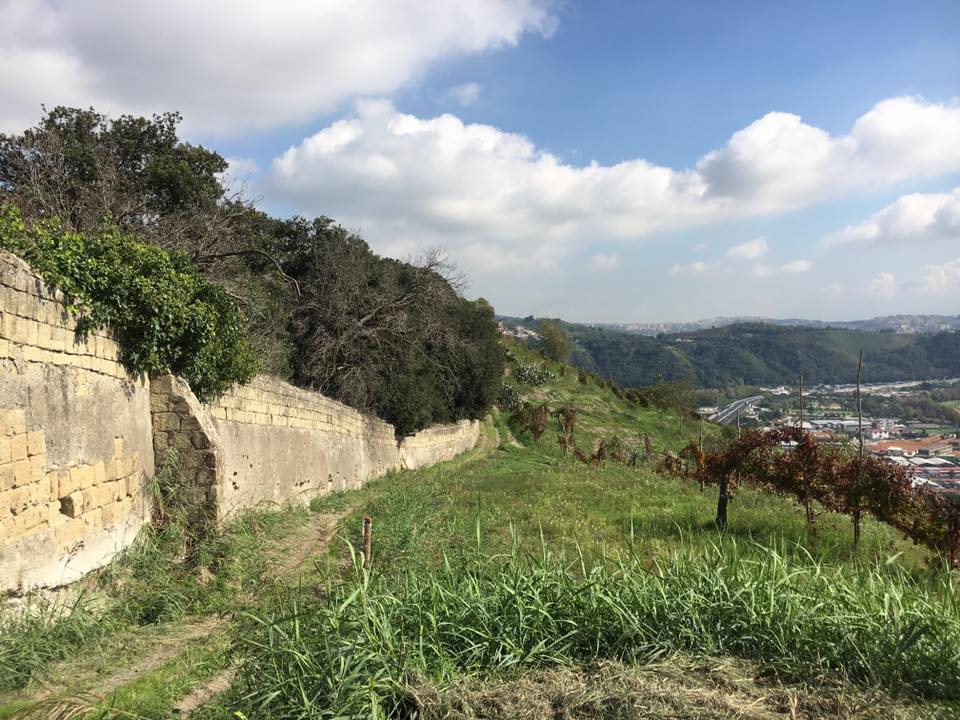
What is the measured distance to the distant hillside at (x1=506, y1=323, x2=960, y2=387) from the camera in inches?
3782

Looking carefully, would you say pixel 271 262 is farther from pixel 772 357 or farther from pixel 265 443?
pixel 772 357

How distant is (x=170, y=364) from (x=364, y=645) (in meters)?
5.31

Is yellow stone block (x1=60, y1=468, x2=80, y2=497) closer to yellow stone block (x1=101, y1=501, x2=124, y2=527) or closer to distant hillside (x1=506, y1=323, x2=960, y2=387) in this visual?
yellow stone block (x1=101, y1=501, x2=124, y2=527)

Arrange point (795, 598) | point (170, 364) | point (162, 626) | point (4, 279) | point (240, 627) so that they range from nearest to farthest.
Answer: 1. point (795, 598)
2. point (240, 627)
3. point (4, 279)
4. point (162, 626)
5. point (170, 364)

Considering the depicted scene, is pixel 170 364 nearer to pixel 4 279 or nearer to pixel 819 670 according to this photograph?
pixel 4 279

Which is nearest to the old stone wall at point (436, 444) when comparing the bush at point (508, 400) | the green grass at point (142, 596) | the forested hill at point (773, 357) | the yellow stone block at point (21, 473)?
the bush at point (508, 400)

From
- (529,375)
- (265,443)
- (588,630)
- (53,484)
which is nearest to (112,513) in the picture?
(53,484)

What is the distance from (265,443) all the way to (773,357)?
12427 cm

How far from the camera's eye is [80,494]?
5.51 meters

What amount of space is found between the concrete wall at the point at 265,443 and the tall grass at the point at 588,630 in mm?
3714

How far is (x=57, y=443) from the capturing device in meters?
5.28

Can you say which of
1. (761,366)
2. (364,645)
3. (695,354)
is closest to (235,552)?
(364,645)

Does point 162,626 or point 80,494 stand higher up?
point 80,494

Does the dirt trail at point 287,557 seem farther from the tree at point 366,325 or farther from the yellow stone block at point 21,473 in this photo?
the tree at point 366,325
